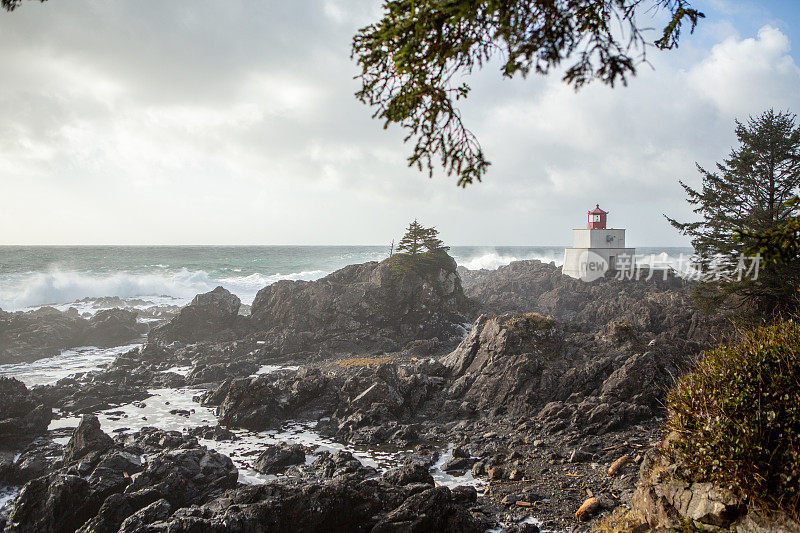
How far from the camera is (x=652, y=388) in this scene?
51.0 ft

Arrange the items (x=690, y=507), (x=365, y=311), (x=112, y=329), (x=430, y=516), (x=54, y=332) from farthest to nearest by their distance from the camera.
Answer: (x=112, y=329) → (x=365, y=311) → (x=54, y=332) → (x=430, y=516) → (x=690, y=507)

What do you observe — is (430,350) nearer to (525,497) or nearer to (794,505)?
(525,497)

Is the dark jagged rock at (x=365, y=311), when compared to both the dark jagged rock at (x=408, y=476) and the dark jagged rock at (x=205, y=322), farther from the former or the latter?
the dark jagged rock at (x=408, y=476)

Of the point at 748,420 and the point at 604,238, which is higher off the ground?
the point at 604,238

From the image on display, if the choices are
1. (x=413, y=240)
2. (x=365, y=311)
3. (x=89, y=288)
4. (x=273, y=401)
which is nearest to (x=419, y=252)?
(x=413, y=240)

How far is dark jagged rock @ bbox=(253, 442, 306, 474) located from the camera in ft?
40.4

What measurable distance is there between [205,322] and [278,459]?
79.5 feet

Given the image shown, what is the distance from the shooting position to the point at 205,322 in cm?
3375

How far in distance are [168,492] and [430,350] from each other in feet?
65.2

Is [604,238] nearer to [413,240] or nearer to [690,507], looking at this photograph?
[413,240]

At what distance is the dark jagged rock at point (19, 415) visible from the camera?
1423cm

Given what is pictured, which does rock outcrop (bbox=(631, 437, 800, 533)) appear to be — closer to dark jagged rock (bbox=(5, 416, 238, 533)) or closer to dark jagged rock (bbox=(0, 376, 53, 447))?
dark jagged rock (bbox=(5, 416, 238, 533))

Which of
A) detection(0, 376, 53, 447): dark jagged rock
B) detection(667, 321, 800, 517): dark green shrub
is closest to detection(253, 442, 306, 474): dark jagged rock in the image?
detection(0, 376, 53, 447): dark jagged rock

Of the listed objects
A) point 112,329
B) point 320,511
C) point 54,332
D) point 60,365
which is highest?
point 320,511
